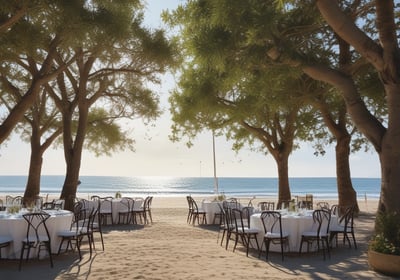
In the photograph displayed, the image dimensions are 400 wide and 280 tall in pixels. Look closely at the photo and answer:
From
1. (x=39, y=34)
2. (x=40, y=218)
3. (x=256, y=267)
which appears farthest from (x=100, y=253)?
(x=39, y=34)

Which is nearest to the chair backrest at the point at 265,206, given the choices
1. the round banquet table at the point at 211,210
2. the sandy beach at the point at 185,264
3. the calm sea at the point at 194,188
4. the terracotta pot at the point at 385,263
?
the round banquet table at the point at 211,210

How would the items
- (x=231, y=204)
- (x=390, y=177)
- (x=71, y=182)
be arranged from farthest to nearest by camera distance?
(x=71, y=182) → (x=231, y=204) → (x=390, y=177)

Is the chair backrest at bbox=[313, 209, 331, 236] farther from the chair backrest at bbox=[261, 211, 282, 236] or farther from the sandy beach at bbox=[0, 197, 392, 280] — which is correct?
the chair backrest at bbox=[261, 211, 282, 236]

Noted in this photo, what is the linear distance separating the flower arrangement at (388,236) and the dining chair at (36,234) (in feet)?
18.4

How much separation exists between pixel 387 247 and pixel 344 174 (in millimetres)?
9187

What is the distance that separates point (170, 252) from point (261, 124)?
36.6 ft

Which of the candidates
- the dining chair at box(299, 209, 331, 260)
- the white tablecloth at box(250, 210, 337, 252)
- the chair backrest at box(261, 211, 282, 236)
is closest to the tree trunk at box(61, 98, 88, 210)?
the chair backrest at box(261, 211, 282, 236)

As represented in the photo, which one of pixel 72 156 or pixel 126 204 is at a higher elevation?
pixel 72 156

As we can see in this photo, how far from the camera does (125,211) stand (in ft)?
45.0

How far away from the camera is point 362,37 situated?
7.32 metres

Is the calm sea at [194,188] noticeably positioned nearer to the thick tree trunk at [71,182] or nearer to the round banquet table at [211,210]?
the thick tree trunk at [71,182]

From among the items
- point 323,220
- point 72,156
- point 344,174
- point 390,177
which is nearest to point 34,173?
point 72,156

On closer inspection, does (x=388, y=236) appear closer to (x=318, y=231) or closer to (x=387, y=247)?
(x=387, y=247)

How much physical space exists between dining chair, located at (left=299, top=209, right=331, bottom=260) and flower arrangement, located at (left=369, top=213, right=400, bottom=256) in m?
1.57
